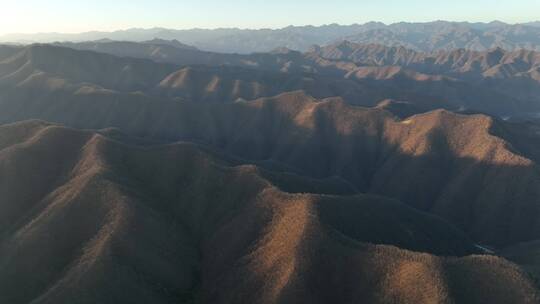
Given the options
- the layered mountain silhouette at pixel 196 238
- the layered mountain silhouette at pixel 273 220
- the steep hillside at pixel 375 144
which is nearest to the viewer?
the layered mountain silhouette at pixel 196 238

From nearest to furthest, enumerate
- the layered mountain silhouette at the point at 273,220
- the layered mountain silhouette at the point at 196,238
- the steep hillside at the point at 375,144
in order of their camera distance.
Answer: the layered mountain silhouette at the point at 196,238 < the layered mountain silhouette at the point at 273,220 < the steep hillside at the point at 375,144

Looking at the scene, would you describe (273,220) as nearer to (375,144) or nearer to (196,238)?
(196,238)

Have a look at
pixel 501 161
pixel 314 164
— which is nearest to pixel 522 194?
pixel 501 161

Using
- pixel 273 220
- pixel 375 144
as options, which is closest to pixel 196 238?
pixel 273 220

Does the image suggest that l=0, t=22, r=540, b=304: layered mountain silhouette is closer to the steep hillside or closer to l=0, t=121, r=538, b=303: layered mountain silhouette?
l=0, t=121, r=538, b=303: layered mountain silhouette

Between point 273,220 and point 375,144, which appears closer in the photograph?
point 273,220

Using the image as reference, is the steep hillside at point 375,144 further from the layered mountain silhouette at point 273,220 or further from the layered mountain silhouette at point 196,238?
the layered mountain silhouette at point 196,238

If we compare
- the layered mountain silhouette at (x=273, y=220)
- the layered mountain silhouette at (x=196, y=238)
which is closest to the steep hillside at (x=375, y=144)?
the layered mountain silhouette at (x=273, y=220)

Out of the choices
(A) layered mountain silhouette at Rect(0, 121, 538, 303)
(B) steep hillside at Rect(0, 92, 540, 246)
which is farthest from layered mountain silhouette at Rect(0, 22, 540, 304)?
(B) steep hillside at Rect(0, 92, 540, 246)
